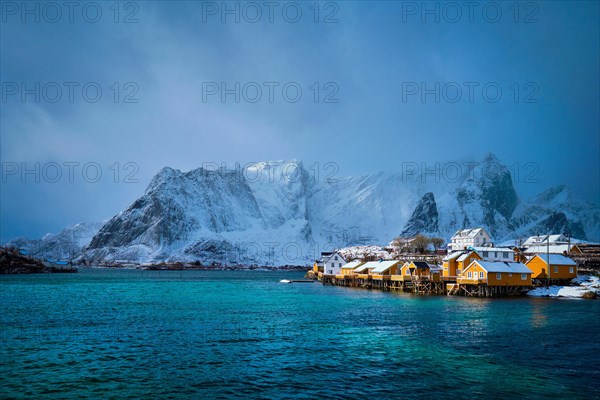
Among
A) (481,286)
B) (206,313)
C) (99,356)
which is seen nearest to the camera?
(99,356)

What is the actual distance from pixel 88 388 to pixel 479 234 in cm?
15797

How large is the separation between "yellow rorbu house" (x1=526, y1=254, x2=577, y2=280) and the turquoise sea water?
25.6 m

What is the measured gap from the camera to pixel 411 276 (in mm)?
80625

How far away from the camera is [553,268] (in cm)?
7388

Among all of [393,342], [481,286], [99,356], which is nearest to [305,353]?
[393,342]

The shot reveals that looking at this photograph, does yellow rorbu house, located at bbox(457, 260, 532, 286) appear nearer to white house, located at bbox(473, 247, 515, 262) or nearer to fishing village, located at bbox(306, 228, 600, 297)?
fishing village, located at bbox(306, 228, 600, 297)

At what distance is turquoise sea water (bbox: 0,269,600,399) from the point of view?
21328 millimetres

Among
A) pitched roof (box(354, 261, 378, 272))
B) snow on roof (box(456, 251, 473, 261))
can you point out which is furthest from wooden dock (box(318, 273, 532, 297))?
snow on roof (box(456, 251, 473, 261))

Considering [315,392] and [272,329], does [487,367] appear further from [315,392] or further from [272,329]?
[272,329]

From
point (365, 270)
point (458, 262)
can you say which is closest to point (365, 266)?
point (365, 270)

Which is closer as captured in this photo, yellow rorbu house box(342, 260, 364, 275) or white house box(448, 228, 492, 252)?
yellow rorbu house box(342, 260, 364, 275)

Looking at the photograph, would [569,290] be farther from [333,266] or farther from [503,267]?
[333,266]

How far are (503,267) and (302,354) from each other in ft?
164

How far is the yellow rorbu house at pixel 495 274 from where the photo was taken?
67.6 metres
